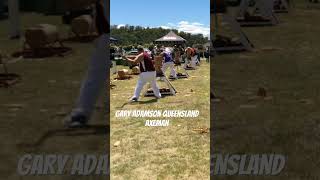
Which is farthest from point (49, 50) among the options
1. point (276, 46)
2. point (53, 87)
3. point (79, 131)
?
point (276, 46)

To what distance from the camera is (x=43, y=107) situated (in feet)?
25.7

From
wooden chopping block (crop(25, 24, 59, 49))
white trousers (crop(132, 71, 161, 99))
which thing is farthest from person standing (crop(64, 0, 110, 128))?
white trousers (crop(132, 71, 161, 99))

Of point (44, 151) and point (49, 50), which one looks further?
point (49, 50)

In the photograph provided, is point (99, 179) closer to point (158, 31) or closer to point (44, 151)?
point (44, 151)

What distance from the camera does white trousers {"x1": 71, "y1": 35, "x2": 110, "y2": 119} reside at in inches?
261

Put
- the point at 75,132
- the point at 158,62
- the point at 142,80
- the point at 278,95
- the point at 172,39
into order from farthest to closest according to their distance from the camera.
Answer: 1. the point at 172,39
2. the point at 158,62
3. the point at 142,80
4. the point at 278,95
5. the point at 75,132

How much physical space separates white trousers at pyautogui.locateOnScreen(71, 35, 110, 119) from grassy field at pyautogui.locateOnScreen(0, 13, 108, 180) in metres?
0.17

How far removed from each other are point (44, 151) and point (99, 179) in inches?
50.8

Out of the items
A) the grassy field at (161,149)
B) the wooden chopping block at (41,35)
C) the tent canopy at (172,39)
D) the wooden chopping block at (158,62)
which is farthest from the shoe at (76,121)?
the tent canopy at (172,39)

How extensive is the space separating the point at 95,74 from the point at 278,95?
5068 millimetres

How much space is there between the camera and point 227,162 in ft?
20.1

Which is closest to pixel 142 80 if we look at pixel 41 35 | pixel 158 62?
pixel 158 62

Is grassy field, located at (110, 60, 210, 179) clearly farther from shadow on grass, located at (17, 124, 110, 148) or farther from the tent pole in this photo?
the tent pole

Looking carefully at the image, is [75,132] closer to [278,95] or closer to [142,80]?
[278,95]
